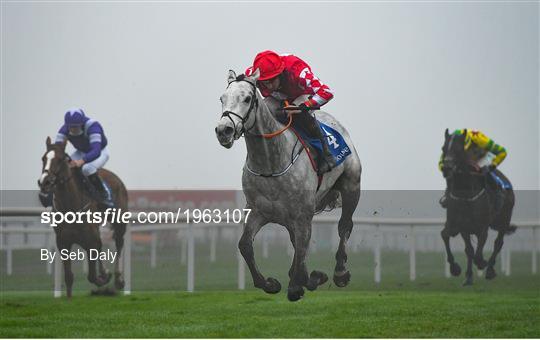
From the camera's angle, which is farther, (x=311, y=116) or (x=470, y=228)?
(x=470, y=228)

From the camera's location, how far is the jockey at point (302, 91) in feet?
19.9

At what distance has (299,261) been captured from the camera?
5.98 meters

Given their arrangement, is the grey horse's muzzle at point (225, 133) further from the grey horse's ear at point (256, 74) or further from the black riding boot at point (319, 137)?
the black riding boot at point (319, 137)

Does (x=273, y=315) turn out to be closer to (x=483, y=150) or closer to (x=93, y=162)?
(x=93, y=162)

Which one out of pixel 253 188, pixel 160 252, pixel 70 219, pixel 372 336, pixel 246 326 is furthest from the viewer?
pixel 160 252

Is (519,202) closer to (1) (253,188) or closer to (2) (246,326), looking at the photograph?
(2) (246,326)

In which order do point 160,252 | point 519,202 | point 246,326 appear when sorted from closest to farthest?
point 246,326 → point 519,202 → point 160,252

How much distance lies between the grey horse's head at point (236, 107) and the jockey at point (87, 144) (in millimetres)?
5586

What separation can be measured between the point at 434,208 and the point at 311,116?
8.04 metres

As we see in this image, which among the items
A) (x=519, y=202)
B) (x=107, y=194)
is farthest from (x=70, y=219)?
(x=519, y=202)

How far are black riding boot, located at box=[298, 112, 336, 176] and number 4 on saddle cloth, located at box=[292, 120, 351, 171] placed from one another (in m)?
0.03

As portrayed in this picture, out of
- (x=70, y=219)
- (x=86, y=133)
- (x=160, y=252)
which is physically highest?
(x=86, y=133)

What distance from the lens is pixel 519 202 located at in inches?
610

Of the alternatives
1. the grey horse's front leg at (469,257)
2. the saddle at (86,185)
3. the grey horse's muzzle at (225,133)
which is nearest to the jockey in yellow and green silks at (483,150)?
the grey horse's front leg at (469,257)
